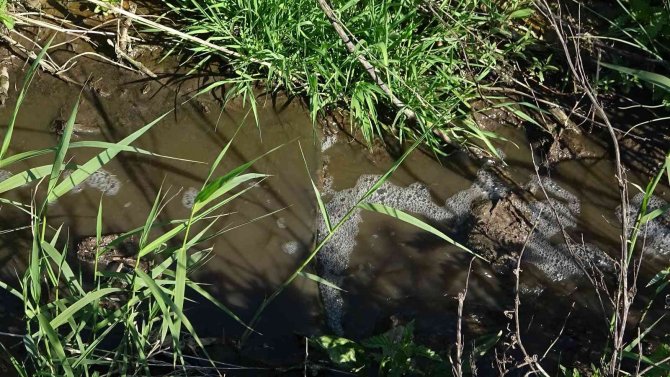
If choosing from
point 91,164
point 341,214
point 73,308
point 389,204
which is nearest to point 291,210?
point 341,214

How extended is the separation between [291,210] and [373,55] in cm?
67

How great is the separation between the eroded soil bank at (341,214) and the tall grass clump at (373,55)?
13cm

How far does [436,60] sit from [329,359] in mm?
1237

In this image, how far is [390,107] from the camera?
3174 mm

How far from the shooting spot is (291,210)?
300cm

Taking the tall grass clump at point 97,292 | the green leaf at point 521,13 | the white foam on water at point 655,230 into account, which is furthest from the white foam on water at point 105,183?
the white foam on water at point 655,230

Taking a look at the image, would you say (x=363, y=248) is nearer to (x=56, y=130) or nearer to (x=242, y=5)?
(x=242, y=5)

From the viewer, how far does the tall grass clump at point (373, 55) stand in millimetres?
2994

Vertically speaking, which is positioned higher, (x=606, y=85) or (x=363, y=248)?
(x=606, y=85)

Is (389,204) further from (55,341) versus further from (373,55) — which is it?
(55,341)

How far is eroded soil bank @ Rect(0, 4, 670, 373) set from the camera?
9.02ft

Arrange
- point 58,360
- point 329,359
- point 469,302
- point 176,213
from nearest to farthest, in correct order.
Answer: point 58,360 → point 329,359 → point 469,302 → point 176,213

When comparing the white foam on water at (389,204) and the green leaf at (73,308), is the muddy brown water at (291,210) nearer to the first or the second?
the white foam on water at (389,204)

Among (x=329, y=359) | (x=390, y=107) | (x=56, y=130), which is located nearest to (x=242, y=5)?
(x=390, y=107)
